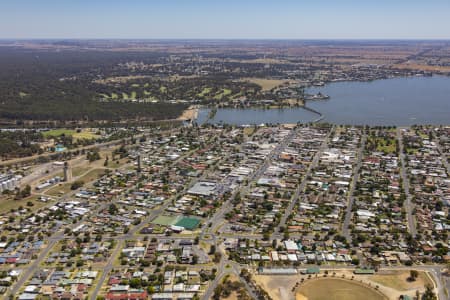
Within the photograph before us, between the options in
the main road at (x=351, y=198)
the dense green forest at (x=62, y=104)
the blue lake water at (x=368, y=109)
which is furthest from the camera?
the blue lake water at (x=368, y=109)

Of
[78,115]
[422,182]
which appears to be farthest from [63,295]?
[78,115]

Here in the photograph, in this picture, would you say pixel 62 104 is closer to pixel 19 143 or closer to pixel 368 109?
pixel 19 143

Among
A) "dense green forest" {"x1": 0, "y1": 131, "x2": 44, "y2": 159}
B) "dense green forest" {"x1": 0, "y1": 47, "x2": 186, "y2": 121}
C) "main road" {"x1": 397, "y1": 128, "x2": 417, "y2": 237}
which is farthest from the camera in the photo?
"dense green forest" {"x1": 0, "y1": 47, "x2": 186, "y2": 121}

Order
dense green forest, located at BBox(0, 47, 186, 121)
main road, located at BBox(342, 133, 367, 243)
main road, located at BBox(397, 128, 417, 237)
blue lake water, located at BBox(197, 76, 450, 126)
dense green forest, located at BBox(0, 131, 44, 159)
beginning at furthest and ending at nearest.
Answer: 1. blue lake water, located at BBox(197, 76, 450, 126)
2. dense green forest, located at BBox(0, 47, 186, 121)
3. dense green forest, located at BBox(0, 131, 44, 159)
4. main road, located at BBox(397, 128, 417, 237)
5. main road, located at BBox(342, 133, 367, 243)

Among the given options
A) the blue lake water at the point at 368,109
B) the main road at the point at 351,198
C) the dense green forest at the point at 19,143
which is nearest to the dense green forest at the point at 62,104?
the blue lake water at the point at 368,109

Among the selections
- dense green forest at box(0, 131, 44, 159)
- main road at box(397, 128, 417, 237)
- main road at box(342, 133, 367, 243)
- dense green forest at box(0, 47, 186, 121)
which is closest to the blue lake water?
dense green forest at box(0, 47, 186, 121)

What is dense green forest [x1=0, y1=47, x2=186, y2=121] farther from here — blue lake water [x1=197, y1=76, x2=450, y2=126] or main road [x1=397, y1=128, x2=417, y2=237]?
main road [x1=397, y1=128, x2=417, y2=237]

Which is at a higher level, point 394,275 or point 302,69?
point 302,69

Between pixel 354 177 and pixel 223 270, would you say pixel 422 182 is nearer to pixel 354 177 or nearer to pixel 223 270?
pixel 354 177

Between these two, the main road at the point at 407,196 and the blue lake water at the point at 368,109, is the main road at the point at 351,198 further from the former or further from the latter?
the blue lake water at the point at 368,109
